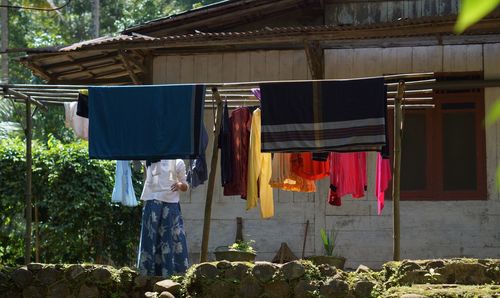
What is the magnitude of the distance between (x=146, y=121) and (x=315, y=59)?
2645mm

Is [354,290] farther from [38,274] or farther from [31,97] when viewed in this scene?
[31,97]

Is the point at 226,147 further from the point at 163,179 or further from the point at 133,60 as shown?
the point at 133,60

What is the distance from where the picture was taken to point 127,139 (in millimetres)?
7734

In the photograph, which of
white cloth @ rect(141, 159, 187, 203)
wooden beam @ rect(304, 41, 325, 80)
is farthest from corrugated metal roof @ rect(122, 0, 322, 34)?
white cloth @ rect(141, 159, 187, 203)

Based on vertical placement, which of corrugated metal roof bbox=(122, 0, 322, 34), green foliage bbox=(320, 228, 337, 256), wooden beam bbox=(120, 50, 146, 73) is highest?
corrugated metal roof bbox=(122, 0, 322, 34)

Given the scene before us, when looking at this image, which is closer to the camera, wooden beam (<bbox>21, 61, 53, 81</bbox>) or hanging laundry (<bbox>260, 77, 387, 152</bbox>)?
hanging laundry (<bbox>260, 77, 387, 152</bbox>)

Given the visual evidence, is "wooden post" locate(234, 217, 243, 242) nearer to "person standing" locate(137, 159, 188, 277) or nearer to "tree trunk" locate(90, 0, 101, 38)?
"person standing" locate(137, 159, 188, 277)

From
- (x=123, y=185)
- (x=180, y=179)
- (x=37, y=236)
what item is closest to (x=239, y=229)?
(x=123, y=185)

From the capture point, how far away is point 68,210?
40.9 feet

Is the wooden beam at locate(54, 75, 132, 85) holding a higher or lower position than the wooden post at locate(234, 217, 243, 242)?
higher

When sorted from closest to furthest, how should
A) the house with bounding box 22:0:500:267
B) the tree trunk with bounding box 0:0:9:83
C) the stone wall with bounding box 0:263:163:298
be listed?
1. the stone wall with bounding box 0:263:163:298
2. the house with bounding box 22:0:500:267
3. the tree trunk with bounding box 0:0:9:83

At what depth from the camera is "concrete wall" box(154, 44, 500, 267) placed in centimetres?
963

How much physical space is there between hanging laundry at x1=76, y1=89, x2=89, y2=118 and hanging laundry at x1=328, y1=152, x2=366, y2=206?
2378 mm

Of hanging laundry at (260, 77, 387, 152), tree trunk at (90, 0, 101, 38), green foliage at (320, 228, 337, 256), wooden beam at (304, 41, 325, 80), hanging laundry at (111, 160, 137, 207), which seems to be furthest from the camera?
tree trunk at (90, 0, 101, 38)
